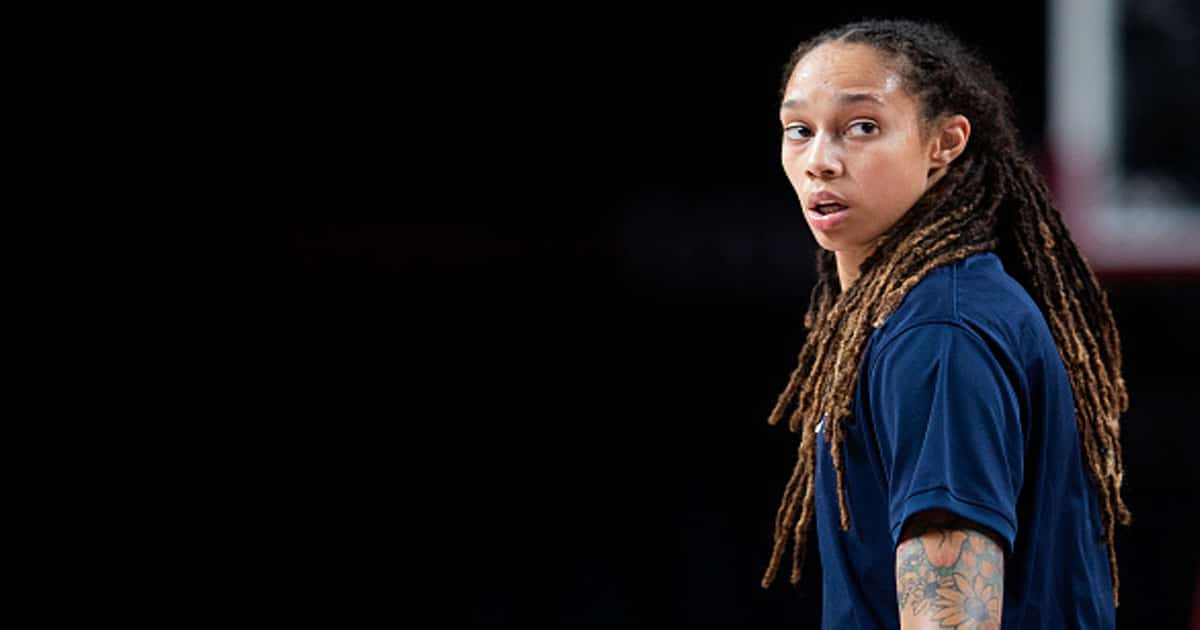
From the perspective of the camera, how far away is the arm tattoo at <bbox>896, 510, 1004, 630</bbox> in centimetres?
107

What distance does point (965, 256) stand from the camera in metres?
1.23

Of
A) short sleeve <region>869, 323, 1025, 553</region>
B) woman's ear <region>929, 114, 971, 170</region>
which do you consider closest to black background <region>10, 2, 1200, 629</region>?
woman's ear <region>929, 114, 971, 170</region>

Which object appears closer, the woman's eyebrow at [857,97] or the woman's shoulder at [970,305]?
the woman's shoulder at [970,305]

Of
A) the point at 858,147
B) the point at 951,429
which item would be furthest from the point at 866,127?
the point at 951,429

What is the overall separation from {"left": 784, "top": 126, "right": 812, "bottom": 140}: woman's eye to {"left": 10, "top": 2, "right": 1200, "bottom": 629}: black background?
1856 millimetres

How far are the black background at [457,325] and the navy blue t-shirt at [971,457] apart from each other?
1813 mm

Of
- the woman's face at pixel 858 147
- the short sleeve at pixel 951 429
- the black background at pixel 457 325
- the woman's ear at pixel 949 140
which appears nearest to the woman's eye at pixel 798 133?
the woman's face at pixel 858 147

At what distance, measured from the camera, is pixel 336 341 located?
3.94 metres

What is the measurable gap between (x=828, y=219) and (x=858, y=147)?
0.23ft

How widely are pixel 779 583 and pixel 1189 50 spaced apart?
2.55m

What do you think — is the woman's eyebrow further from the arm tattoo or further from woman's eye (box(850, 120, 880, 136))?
the arm tattoo

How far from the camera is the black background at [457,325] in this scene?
3430 millimetres

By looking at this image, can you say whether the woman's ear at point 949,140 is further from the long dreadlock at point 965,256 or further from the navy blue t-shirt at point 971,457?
the navy blue t-shirt at point 971,457

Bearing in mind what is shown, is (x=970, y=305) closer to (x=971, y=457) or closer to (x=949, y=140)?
(x=971, y=457)
